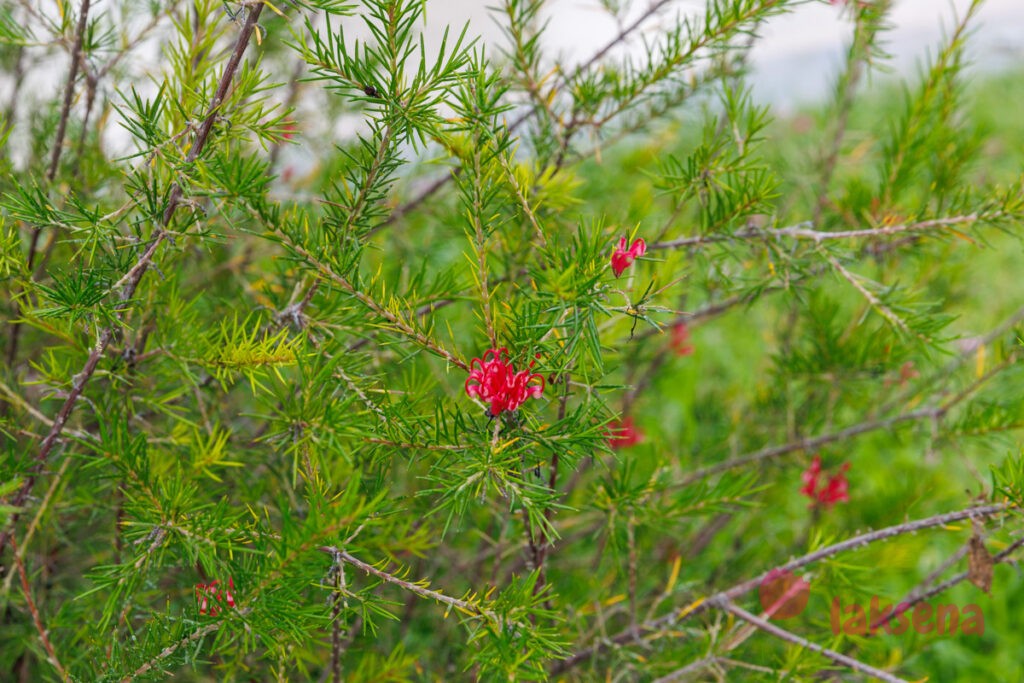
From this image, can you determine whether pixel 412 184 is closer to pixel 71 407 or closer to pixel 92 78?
pixel 92 78

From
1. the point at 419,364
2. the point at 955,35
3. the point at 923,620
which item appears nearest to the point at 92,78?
the point at 419,364

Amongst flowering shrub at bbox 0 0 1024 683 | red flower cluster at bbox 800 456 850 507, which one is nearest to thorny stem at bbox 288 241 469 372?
flowering shrub at bbox 0 0 1024 683

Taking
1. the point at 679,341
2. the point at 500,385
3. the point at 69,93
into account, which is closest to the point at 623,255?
the point at 500,385

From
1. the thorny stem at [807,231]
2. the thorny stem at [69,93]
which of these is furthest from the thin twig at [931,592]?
the thorny stem at [69,93]

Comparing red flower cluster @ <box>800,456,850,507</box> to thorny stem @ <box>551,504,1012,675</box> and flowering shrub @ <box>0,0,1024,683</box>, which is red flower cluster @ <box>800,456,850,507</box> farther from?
thorny stem @ <box>551,504,1012,675</box>

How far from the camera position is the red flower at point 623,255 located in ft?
1.57

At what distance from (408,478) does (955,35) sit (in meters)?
0.81

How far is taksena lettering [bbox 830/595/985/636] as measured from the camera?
2.69ft

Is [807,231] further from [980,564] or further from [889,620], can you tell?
[889,620]

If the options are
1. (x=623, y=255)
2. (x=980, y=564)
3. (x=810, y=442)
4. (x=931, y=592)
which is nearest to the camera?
(x=623, y=255)

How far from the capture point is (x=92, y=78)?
2.46 feet

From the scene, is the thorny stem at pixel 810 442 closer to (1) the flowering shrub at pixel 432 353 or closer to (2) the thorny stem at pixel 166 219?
(1) the flowering shrub at pixel 432 353

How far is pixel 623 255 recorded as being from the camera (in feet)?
1.58

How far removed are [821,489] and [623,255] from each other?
2.30 feet
